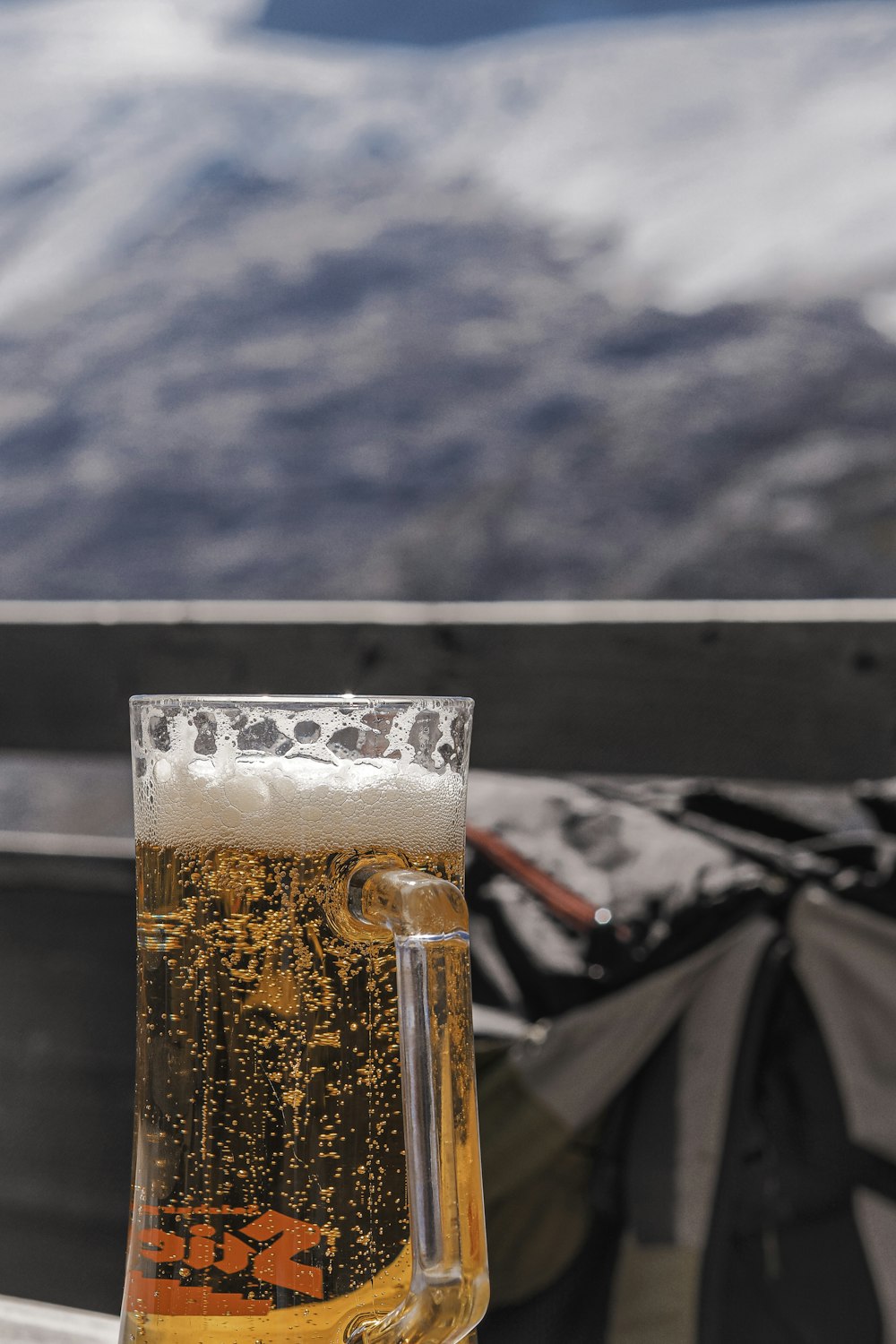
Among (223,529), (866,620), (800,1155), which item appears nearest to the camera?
(800,1155)

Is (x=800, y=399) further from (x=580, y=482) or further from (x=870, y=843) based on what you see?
(x=870, y=843)

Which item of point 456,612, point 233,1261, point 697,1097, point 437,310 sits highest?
point 437,310

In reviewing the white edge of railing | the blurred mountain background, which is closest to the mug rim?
the white edge of railing

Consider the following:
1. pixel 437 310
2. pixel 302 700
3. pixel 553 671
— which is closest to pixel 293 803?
pixel 302 700

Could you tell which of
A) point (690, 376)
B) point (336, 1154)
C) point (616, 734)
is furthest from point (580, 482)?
point (336, 1154)

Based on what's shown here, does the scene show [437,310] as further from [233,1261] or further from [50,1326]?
[233,1261]

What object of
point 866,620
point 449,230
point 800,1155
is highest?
point 449,230

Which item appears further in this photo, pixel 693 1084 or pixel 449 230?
pixel 449 230

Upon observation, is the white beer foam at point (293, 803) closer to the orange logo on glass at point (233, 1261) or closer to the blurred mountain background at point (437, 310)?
the orange logo on glass at point (233, 1261)
